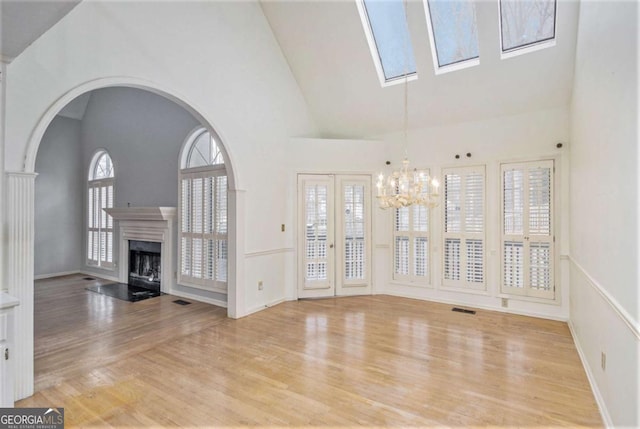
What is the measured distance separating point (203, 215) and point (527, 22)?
210 inches

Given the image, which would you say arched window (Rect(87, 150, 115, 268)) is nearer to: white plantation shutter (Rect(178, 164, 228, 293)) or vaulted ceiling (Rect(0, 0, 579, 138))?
white plantation shutter (Rect(178, 164, 228, 293))

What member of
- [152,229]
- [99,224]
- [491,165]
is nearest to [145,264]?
[152,229]

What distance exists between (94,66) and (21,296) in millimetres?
2159

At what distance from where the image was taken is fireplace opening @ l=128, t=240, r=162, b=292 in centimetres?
639

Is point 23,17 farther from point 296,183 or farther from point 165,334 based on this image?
point 296,183

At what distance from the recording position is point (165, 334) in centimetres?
406

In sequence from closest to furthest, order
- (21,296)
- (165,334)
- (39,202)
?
(21,296) → (165,334) → (39,202)

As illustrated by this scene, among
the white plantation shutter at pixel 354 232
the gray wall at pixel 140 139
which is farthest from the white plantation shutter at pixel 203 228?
the white plantation shutter at pixel 354 232

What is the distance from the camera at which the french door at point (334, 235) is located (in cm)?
571

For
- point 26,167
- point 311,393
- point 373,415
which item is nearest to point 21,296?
point 26,167

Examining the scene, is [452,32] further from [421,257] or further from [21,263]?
[21,263]

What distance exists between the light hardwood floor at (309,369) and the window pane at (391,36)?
3.71 meters

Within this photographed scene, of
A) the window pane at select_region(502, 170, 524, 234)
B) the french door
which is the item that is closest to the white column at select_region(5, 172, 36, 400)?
the french door

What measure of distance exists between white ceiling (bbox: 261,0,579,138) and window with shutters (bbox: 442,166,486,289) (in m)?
0.98
